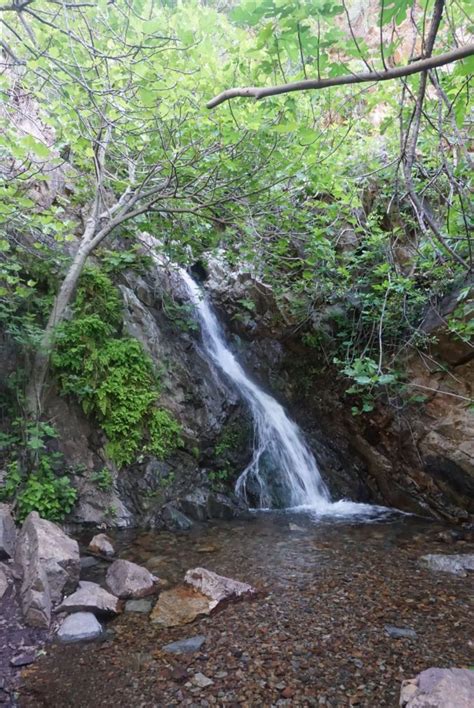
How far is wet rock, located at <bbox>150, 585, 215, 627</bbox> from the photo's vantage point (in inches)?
140

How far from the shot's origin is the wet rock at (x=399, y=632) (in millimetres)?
3299

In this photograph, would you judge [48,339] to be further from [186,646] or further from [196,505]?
[186,646]

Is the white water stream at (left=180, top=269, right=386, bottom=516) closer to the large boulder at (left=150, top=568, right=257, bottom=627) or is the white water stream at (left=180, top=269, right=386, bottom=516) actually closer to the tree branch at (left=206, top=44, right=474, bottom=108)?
the large boulder at (left=150, top=568, right=257, bottom=627)

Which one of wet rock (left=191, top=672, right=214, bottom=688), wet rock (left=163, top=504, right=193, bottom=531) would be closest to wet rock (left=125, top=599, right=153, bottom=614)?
wet rock (left=191, top=672, right=214, bottom=688)

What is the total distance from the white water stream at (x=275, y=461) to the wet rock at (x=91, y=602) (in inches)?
138

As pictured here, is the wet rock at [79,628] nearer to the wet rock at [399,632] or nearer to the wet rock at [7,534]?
the wet rock at [7,534]

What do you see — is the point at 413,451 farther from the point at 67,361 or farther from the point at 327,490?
the point at 67,361

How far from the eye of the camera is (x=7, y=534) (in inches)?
171

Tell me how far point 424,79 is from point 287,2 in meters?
0.67

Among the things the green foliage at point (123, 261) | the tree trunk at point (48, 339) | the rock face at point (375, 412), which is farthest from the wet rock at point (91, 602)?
the green foliage at point (123, 261)

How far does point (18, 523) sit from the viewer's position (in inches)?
190

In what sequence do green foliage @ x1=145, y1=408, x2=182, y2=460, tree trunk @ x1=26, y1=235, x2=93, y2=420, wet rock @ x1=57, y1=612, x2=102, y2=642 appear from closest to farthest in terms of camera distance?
wet rock @ x1=57, y1=612, x2=102, y2=642
tree trunk @ x1=26, y1=235, x2=93, y2=420
green foliage @ x1=145, y1=408, x2=182, y2=460

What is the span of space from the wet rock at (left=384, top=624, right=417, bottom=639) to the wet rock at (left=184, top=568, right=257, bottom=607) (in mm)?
1197

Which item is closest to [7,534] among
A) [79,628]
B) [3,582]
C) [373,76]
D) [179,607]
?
[3,582]
